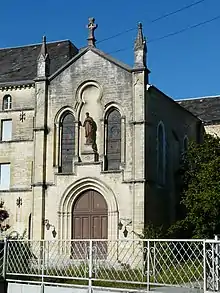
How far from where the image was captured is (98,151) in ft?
94.7

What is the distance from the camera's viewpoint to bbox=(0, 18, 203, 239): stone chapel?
2781 cm

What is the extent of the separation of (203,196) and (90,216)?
236 inches

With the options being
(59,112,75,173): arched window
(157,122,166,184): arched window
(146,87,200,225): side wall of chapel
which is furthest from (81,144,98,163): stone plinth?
(157,122,166,184): arched window

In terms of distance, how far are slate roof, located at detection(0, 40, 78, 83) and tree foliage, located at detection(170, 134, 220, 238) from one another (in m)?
11.1

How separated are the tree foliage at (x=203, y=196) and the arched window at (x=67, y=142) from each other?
6.35 m

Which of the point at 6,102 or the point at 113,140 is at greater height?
the point at 6,102

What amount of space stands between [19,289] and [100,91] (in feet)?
56.3

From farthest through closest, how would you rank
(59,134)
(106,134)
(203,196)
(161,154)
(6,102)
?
(6,102)
(161,154)
(59,134)
(106,134)
(203,196)

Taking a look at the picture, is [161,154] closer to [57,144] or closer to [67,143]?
[67,143]

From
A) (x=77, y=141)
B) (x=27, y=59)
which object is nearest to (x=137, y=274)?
(x=77, y=141)

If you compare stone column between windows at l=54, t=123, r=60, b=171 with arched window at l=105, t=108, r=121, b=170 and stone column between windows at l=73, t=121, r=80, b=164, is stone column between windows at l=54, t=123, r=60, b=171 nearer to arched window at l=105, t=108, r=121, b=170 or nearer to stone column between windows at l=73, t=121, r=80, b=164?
stone column between windows at l=73, t=121, r=80, b=164

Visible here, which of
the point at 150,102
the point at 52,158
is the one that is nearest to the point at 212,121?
the point at 150,102

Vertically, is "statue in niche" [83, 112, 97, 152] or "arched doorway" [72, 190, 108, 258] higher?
"statue in niche" [83, 112, 97, 152]

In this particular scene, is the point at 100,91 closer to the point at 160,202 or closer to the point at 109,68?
the point at 109,68
